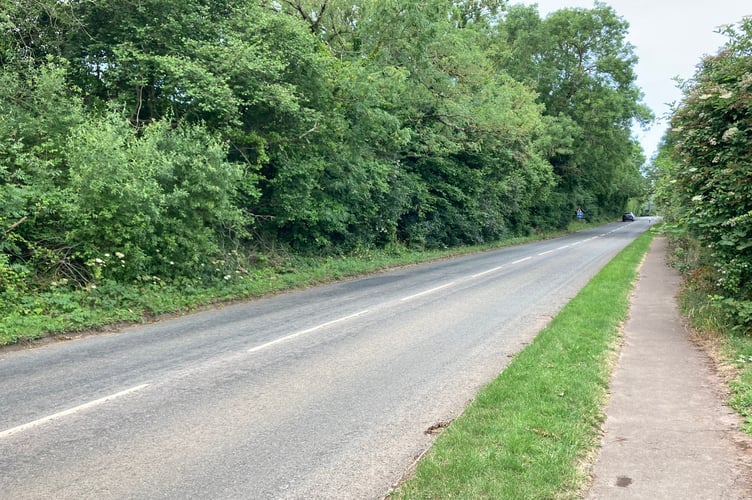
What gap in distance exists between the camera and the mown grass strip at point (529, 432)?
153 inches

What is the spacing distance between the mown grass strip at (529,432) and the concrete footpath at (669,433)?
187 mm

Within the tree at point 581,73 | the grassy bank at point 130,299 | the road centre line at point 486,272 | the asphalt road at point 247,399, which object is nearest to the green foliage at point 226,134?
the grassy bank at point 130,299

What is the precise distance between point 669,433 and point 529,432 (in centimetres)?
130

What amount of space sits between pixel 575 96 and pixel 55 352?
4652 centimetres

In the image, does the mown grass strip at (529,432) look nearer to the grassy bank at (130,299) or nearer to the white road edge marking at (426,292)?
the white road edge marking at (426,292)

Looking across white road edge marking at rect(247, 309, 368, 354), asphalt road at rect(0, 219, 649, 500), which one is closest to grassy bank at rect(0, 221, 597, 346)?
asphalt road at rect(0, 219, 649, 500)

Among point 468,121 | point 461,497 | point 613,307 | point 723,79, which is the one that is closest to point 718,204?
point 723,79

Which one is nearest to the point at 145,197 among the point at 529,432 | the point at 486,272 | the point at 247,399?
the point at 247,399

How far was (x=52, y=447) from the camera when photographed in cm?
470

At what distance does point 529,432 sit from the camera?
479 centimetres

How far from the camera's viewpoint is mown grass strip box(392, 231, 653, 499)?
389 cm

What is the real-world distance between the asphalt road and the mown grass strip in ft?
1.16

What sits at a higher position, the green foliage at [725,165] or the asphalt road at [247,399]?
the green foliage at [725,165]

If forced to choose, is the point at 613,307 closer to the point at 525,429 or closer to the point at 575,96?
the point at 525,429
